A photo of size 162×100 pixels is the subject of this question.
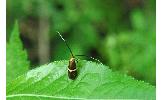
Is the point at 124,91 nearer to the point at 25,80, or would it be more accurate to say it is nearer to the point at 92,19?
the point at 25,80

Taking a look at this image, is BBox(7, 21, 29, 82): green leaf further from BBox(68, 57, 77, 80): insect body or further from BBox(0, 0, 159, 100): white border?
BBox(68, 57, 77, 80): insect body

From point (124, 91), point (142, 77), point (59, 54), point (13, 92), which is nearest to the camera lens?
point (124, 91)

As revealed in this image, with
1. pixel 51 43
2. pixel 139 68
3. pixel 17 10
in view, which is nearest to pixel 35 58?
pixel 51 43

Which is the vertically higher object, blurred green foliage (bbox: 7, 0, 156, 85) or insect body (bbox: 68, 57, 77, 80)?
blurred green foliage (bbox: 7, 0, 156, 85)
